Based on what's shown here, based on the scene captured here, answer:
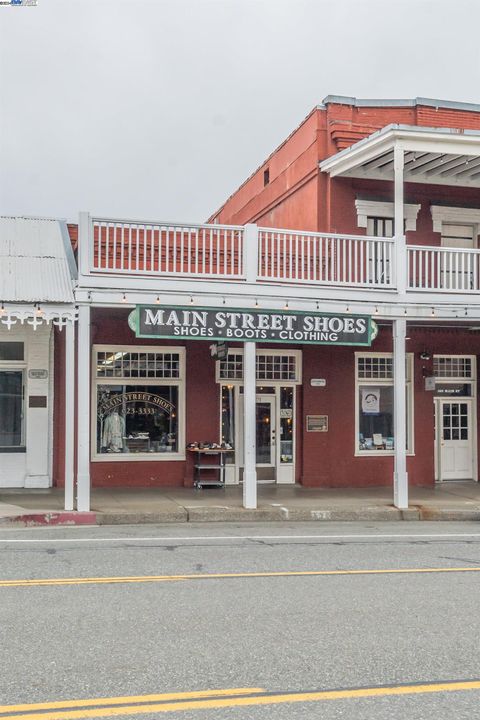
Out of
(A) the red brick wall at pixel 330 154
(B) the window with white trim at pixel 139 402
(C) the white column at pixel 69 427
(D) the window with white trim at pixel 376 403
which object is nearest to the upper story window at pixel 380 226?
(A) the red brick wall at pixel 330 154

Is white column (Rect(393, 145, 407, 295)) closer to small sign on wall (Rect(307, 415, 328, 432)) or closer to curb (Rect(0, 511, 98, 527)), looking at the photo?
small sign on wall (Rect(307, 415, 328, 432))

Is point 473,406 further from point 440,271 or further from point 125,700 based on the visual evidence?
point 125,700

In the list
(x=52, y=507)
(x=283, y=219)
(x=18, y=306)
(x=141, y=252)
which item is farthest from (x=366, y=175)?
(x=52, y=507)

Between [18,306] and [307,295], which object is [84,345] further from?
[307,295]

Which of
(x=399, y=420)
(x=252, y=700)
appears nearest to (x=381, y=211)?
(x=399, y=420)

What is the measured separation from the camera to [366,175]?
17.8 metres

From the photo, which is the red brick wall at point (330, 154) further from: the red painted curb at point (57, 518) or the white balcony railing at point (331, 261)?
the red painted curb at point (57, 518)

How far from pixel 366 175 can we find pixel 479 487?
731 cm

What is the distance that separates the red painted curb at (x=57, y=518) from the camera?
12.5 meters

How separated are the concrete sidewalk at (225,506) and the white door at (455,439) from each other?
1.78 meters

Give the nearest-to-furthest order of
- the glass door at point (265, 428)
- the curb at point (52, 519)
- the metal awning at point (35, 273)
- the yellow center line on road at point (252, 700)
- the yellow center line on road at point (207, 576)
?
the yellow center line on road at point (252, 700), the yellow center line on road at point (207, 576), the curb at point (52, 519), the metal awning at point (35, 273), the glass door at point (265, 428)

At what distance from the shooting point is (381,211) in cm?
1798

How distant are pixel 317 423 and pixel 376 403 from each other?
153cm

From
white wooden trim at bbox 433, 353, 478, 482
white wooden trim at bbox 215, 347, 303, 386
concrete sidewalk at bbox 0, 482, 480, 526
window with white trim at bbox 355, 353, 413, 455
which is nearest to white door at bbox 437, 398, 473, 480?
white wooden trim at bbox 433, 353, 478, 482
